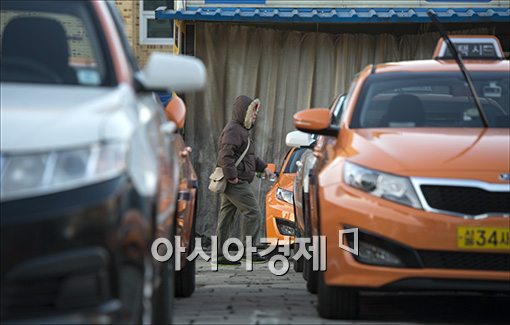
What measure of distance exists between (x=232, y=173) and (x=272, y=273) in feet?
8.72

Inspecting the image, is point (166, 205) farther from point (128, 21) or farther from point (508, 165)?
point (128, 21)

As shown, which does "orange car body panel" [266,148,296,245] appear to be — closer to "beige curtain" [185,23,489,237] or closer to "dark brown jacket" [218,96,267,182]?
"dark brown jacket" [218,96,267,182]

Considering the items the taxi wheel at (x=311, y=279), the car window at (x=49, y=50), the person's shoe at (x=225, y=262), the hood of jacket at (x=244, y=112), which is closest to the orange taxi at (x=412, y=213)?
the taxi wheel at (x=311, y=279)

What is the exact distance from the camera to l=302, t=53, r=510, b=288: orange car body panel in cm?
718

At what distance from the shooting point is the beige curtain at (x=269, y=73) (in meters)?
18.1

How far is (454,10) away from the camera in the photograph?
17172 mm

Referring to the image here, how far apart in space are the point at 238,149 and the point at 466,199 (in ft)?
27.9

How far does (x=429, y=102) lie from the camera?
350 inches

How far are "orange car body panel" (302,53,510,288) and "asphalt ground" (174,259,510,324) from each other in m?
0.44

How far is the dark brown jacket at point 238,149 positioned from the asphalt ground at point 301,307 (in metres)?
4.72

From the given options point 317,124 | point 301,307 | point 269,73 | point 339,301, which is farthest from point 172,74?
point 269,73

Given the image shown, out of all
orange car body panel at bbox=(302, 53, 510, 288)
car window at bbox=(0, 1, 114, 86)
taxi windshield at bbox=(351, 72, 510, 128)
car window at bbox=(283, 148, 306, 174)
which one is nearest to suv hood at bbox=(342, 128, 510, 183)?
orange car body panel at bbox=(302, 53, 510, 288)

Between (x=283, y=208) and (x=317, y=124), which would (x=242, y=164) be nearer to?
(x=283, y=208)

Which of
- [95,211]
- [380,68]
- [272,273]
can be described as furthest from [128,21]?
[95,211]
